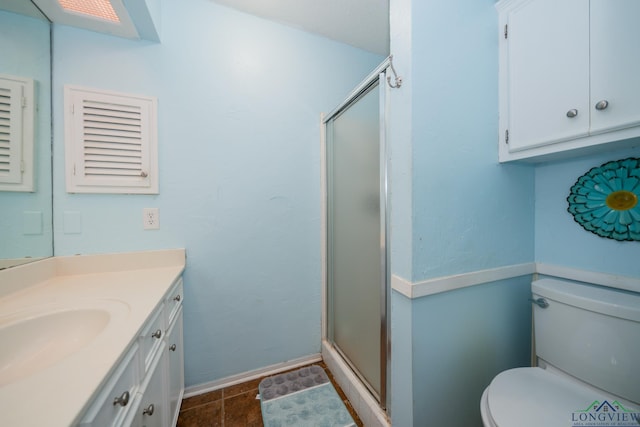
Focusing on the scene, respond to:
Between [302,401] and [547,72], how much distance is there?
2.03 metres

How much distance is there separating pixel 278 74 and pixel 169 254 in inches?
54.6

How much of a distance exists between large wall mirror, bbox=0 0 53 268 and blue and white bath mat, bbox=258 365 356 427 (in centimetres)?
142

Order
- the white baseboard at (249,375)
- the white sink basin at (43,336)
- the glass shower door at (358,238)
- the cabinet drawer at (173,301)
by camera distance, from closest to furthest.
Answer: the white sink basin at (43,336), the cabinet drawer at (173,301), the glass shower door at (358,238), the white baseboard at (249,375)

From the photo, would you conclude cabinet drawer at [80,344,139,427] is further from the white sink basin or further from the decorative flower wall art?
the decorative flower wall art

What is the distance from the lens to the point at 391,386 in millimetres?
1032

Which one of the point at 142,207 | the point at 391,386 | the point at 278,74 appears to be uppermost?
the point at 278,74

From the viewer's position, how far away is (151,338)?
83cm

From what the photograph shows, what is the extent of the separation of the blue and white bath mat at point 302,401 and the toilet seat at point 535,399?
2.52 feet

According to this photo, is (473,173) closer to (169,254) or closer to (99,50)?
(169,254)

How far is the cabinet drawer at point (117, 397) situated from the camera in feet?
1.54

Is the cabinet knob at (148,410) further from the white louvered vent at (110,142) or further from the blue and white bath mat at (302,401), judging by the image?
the white louvered vent at (110,142)

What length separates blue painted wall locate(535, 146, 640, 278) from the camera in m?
0.95

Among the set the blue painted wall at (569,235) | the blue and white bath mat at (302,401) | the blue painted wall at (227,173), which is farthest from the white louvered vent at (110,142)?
the blue painted wall at (569,235)

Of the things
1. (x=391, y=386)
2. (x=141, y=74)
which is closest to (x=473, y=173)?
(x=391, y=386)
